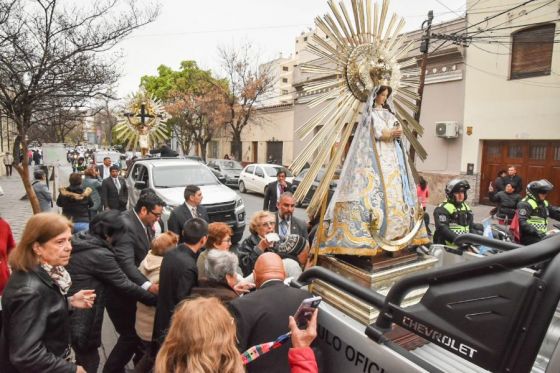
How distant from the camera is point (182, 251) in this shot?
3.10m

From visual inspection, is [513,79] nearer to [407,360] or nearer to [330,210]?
[330,210]

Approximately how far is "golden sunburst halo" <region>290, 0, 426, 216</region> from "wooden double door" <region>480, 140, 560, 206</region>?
41.4 ft

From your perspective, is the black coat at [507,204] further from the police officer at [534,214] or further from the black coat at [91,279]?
the black coat at [91,279]

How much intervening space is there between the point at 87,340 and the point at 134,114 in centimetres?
1000

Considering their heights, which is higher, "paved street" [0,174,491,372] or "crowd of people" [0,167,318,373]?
"crowd of people" [0,167,318,373]

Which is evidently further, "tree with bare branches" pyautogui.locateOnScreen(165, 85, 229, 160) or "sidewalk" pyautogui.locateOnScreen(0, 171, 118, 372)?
"tree with bare branches" pyautogui.locateOnScreen(165, 85, 229, 160)

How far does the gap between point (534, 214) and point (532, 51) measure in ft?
32.5

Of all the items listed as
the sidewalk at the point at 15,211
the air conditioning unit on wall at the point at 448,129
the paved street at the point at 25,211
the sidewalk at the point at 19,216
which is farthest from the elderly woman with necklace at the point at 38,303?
the air conditioning unit on wall at the point at 448,129

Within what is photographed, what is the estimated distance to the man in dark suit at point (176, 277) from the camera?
2.96 m

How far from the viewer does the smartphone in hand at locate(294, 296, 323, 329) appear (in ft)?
6.24

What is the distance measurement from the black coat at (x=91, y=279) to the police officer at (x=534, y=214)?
16.7 feet

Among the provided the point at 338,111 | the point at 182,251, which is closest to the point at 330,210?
the point at 338,111

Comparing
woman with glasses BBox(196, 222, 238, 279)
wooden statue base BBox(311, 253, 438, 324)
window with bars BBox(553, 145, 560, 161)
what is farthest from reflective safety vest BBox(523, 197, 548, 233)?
window with bars BBox(553, 145, 560, 161)

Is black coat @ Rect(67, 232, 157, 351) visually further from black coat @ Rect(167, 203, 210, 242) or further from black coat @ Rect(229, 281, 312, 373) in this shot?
black coat @ Rect(167, 203, 210, 242)
